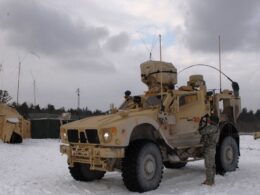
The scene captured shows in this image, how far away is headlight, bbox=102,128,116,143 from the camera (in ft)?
33.2

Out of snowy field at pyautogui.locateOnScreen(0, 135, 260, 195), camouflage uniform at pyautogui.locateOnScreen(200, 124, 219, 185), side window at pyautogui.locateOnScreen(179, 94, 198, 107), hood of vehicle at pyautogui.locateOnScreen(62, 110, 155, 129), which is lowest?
snowy field at pyautogui.locateOnScreen(0, 135, 260, 195)

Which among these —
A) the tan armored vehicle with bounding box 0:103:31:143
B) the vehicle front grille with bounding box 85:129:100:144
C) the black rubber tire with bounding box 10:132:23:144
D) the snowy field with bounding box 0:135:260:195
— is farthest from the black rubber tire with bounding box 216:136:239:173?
the black rubber tire with bounding box 10:132:23:144

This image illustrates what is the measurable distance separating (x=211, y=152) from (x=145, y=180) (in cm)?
203

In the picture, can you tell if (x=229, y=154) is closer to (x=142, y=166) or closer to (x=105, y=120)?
(x=142, y=166)

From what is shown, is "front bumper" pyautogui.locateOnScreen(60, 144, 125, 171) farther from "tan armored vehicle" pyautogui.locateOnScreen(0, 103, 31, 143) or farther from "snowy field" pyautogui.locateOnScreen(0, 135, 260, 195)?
"tan armored vehicle" pyautogui.locateOnScreen(0, 103, 31, 143)

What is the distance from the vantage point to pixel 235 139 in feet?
45.5

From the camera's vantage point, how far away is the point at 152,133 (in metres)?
11.4

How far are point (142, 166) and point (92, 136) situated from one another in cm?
129

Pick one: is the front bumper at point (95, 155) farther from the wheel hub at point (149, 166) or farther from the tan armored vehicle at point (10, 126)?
the tan armored vehicle at point (10, 126)

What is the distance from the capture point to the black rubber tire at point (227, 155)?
13141 millimetres

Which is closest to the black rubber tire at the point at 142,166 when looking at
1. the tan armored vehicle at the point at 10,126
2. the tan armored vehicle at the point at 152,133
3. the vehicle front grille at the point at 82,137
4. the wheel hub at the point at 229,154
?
the tan armored vehicle at the point at 152,133

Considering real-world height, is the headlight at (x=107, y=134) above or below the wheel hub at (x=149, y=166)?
above

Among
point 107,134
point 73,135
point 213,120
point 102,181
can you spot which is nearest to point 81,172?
point 102,181

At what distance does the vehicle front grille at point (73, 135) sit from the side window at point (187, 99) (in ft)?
9.16
